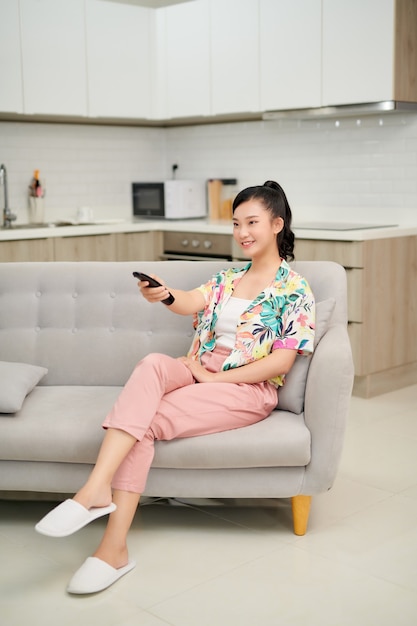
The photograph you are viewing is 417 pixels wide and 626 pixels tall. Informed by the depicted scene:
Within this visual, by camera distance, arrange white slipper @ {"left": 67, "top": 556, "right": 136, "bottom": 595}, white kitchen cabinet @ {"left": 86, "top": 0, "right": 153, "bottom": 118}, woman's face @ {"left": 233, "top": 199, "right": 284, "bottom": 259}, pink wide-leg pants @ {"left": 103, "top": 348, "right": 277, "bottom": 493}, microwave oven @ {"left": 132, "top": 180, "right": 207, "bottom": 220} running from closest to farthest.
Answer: white slipper @ {"left": 67, "top": 556, "right": 136, "bottom": 595} < pink wide-leg pants @ {"left": 103, "top": 348, "right": 277, "bottom": 493} < woman's face @ {"left": 233, "top": 199, "right": 284, "bottom": 259} < white kitchen cabinet @ {"left": 86, "top": 0, "right": 153, "bottom": 118} < microwave oven @ {"left": 132, "top": 180, "right": 207, "bottom": 220}

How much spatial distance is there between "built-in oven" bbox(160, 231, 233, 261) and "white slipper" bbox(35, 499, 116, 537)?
2.90 meters

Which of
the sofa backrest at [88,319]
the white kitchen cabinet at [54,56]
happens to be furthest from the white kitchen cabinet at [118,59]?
the sofa backrest at [88,319]

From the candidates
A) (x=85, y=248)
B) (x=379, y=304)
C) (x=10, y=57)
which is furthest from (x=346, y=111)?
(x=10, y=57)

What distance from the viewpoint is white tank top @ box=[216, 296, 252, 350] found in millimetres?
2836

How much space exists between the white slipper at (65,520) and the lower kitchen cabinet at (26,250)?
105 inches

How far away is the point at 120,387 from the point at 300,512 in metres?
0.86

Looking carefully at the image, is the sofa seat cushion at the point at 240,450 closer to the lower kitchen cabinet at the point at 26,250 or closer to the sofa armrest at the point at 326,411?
the sofa armrest at the point at 326,411

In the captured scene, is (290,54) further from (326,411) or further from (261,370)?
(326,411)

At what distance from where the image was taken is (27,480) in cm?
274

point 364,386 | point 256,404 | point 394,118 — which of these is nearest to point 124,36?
point 394,118

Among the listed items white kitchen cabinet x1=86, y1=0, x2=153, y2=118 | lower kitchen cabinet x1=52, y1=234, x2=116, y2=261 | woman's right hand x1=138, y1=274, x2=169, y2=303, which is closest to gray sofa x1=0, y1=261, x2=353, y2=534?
woman's right hand x1=138, y1=274, x2=169, y2=303

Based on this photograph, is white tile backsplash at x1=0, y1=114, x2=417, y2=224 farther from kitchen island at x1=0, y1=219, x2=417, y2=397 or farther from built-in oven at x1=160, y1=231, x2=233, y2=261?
built-in oven at x1=160, y1=231, x2=233, y2=261

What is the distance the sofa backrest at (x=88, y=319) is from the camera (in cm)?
319

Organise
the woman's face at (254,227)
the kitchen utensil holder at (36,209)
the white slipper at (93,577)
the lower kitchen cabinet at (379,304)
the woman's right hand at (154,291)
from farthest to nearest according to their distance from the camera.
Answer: the kitchen utensil holder at (36,209) < the lower kitchen cabinet at (379,304) < the woman's face at (254,227) < the woman's right hand at (154,291) < the white slipper at (93,577)
